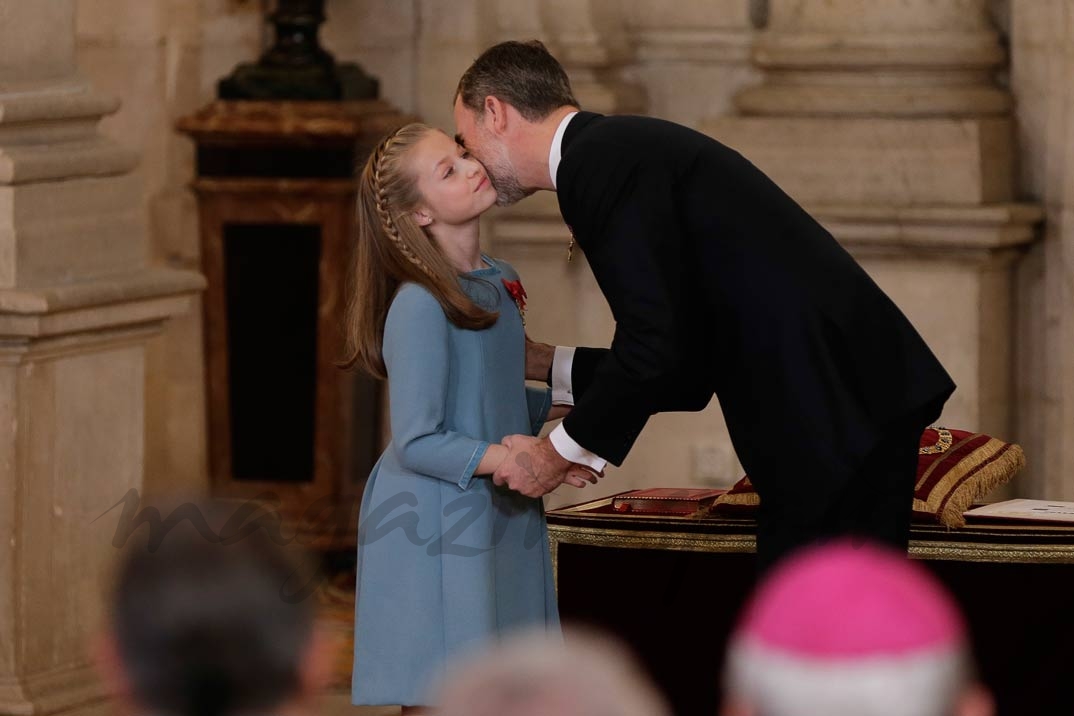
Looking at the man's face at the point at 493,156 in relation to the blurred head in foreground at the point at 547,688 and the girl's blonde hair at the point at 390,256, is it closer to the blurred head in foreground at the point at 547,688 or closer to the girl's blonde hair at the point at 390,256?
the girl's blonde hair at the point at 390,256

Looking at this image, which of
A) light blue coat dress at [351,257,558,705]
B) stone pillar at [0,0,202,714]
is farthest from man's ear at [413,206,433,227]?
stone pillar at [0,0,202,714]

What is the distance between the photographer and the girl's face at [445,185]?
12.3 feet

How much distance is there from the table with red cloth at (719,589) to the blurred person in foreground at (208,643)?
307 centimetres

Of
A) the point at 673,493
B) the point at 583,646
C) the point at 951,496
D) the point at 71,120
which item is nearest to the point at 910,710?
the point at 583,646

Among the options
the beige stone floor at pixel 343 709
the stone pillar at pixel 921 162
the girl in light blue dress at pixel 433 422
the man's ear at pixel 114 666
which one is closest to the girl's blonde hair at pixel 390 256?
the girl in light blue dress at pixel 433 422

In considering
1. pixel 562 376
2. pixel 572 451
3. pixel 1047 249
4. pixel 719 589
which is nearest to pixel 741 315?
pixel 572 451

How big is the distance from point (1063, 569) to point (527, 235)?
274 centimetres

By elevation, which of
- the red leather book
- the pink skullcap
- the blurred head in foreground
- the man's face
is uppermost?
the man's face

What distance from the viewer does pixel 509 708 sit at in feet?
4.55

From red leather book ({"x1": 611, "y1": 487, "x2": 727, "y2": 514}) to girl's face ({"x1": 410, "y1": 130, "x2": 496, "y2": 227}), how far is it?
121 centimetres

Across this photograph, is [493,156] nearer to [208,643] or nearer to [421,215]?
[421,215]

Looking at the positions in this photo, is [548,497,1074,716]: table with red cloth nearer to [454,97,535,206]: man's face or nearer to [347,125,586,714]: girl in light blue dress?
[347,125,586,714]: girl in light blue dress

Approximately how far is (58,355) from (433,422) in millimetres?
1551

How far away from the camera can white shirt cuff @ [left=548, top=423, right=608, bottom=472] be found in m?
3.71
